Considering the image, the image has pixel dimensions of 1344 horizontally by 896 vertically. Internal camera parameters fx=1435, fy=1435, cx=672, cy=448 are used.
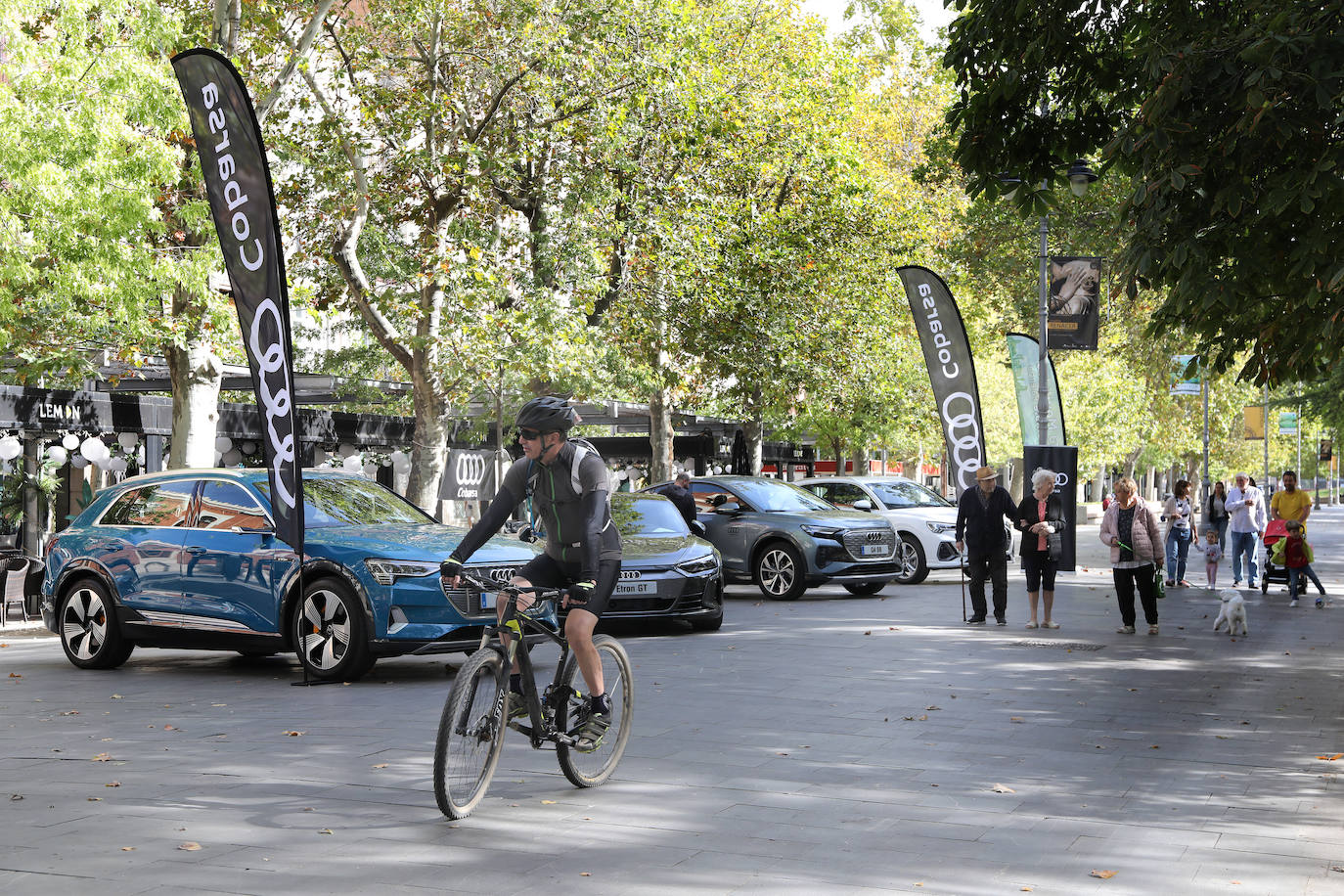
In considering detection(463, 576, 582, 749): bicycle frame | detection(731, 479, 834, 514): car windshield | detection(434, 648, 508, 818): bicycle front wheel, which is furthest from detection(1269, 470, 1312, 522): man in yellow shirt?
detection(434, 648, 508, 818): bicycle front wheel

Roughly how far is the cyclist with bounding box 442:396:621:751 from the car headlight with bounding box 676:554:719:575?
791 centimetres

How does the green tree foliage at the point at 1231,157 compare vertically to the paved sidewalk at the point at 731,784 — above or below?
above

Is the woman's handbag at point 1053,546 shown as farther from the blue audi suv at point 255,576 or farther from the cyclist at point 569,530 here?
the cyclist at point 569,530

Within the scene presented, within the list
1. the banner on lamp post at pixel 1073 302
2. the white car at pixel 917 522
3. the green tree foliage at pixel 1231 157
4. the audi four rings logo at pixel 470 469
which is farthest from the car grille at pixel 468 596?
the banner on lamp post at pixel 1073 302

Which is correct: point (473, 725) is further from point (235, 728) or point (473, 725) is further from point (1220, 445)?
point (1220, 445)

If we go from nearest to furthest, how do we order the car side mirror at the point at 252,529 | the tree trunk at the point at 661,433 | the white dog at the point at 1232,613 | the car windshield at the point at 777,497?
the car side mirror at the point at 252,529 → the white dog at the point at 1232,613 → the car windshield at the point at 777,497 → the tree trunk at the point at 661,433

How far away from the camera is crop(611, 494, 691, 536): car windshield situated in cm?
1566

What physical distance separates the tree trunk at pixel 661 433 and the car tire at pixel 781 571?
36.2 ft

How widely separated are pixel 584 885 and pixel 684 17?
21.2m

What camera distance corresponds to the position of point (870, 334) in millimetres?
33812

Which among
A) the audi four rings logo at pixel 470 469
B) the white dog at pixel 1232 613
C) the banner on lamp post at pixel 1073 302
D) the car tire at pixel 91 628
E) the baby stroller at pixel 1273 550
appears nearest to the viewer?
the car tire at pixel 91 628

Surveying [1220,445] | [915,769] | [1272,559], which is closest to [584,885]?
[915,769]

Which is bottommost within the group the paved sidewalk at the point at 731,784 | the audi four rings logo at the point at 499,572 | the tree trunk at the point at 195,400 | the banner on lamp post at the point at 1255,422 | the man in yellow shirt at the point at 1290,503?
the paved sidewalk at the point at 731,784

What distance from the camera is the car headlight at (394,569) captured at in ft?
34.7
